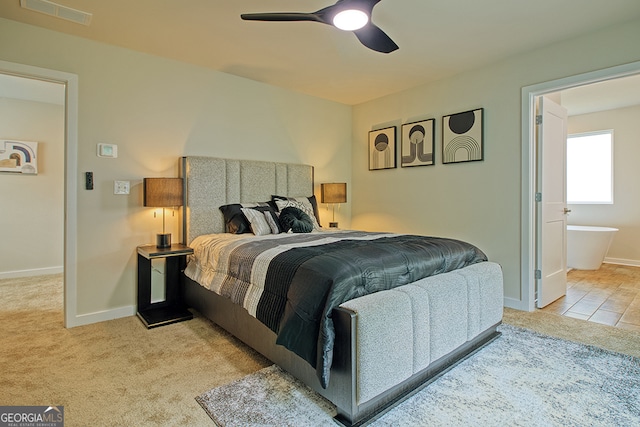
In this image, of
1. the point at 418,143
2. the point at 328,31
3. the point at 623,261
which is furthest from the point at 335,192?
the point at 623,261

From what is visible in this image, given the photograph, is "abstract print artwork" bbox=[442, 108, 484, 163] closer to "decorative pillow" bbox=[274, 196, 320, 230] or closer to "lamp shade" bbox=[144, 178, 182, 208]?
"decorative pillow" bbox=[274, 196, 320, 230]

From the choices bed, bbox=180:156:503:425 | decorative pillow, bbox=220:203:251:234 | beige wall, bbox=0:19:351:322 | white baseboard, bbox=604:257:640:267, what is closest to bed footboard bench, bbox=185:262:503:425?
bed, bbox=180:156:503:425

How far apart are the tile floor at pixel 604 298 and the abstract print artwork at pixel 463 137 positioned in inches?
69.3

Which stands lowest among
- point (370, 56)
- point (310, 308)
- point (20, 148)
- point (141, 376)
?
point (141, 376)

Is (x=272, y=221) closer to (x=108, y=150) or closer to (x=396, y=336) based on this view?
(x=108, y=150)

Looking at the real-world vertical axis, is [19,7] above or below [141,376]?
above

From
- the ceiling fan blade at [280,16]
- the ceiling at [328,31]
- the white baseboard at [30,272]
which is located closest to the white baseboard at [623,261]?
the ceiling at [328,31]

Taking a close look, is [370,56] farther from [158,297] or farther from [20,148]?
[20,148]

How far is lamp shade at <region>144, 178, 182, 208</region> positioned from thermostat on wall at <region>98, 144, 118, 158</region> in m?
0.38

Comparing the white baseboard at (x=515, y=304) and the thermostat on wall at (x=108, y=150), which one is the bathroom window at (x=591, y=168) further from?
the thermostat on wall at (x=108, y=150)

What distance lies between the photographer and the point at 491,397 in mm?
1836

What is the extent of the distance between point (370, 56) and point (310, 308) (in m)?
2.69

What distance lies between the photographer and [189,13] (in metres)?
2.57

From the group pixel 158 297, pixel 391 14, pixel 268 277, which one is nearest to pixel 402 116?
pixel 391 14
